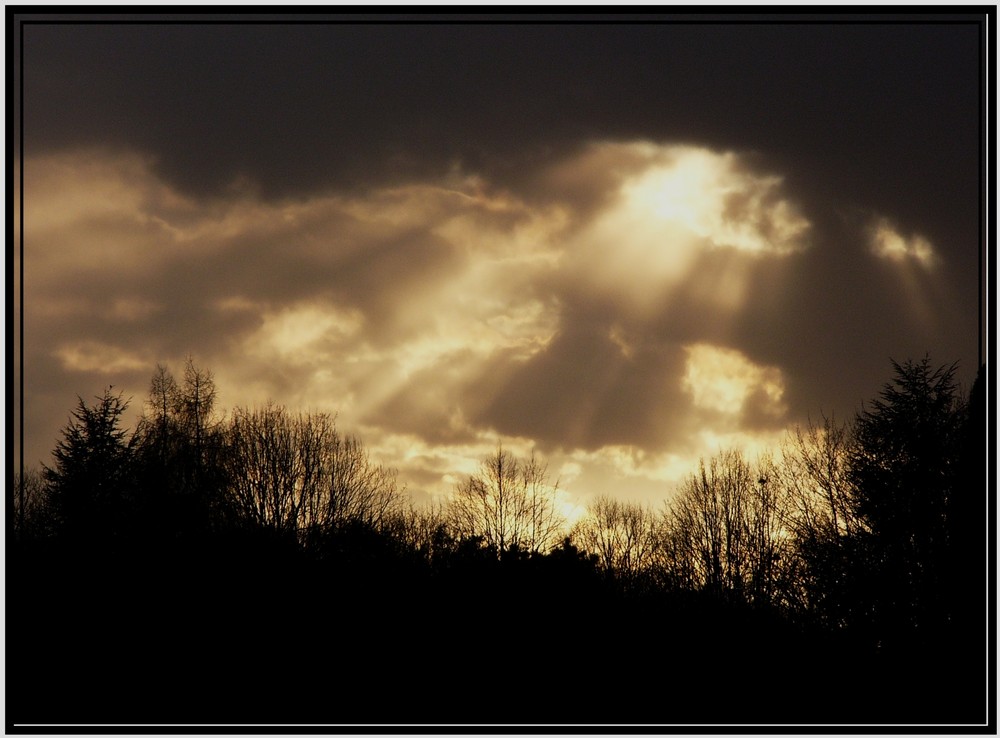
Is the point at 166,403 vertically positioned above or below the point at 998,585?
above

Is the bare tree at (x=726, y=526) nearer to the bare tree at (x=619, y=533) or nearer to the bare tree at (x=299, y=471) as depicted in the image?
the bare tree at (x=619, y=533)

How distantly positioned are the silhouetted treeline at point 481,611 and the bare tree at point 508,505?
10901 millimetres

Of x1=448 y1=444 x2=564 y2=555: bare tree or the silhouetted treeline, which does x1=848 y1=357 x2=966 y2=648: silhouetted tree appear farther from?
x1=448 y1=444 x2=564 y2=555: bare tree

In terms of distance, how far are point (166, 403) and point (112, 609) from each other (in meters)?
27.5

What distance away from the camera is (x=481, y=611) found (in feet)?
83.6

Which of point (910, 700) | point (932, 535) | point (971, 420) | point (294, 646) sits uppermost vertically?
point (971, 420)

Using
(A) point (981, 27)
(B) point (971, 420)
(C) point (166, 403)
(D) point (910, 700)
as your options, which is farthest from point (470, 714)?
(C) point (166, 403)

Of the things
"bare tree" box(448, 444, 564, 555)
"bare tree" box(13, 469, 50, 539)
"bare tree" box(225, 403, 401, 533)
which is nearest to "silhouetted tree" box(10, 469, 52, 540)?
"bare tree" box(13, 469, 50, 539)

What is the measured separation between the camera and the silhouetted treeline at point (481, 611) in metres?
21.0

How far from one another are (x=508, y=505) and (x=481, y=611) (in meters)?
32.3

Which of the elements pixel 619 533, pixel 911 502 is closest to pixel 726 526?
pixel 619 533

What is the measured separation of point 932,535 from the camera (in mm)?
29859

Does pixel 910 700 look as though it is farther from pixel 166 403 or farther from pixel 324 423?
pixel 166 403

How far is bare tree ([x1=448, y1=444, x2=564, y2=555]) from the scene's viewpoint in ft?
185
